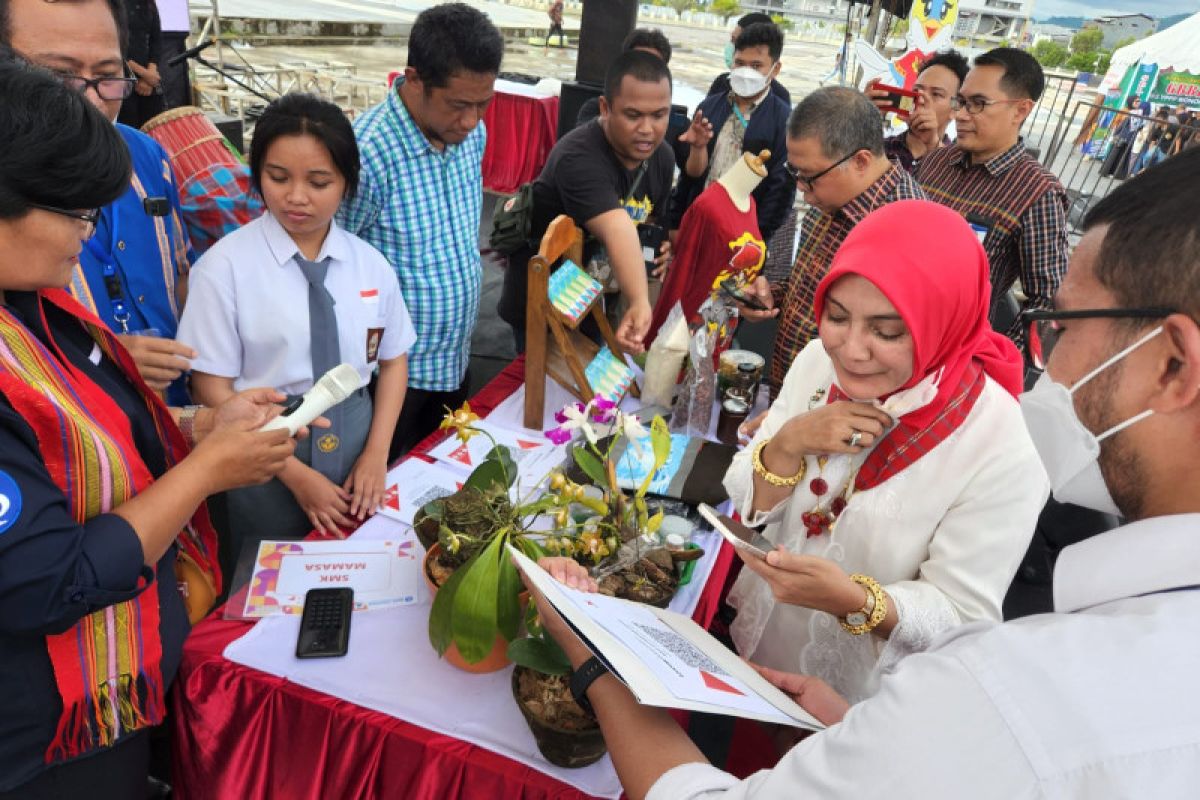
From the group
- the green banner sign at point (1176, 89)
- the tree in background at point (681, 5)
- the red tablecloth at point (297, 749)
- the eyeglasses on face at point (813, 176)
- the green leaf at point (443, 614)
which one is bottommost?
the red tablecloth at point (297, 749)

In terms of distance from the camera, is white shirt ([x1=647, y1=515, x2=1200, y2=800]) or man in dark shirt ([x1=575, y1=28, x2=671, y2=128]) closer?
white shirt ([x1=647, y1=515, x2=1200, y2=800])

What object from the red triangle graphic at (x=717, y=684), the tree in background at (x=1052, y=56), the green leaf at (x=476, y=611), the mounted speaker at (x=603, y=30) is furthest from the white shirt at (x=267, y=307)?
the tree in background at (x=1052, y=56)

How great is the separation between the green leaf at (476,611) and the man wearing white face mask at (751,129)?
3084 millimetres

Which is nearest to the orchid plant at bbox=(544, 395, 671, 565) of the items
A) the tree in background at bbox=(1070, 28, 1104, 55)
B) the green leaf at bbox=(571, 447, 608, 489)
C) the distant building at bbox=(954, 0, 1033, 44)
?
the green leaf at bbox=(571, 447, 608, 489)

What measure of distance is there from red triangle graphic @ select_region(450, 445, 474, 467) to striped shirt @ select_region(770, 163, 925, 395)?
3.48 feet

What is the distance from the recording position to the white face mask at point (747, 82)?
378cm

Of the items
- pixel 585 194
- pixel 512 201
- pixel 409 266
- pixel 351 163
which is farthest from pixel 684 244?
pixel 351 163

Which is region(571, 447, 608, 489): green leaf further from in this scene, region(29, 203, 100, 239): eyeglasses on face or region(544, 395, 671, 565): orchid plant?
region(29, 203, 100, 239): eyeglasses on face

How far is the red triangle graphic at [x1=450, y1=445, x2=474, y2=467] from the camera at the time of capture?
1.83 metres

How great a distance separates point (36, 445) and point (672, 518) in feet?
3.92

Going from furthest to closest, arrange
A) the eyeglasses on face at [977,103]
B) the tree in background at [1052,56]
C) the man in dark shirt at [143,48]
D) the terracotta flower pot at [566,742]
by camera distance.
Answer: the tree in background at [1052,56], the man in dark shirt at [143,48], the eyeglasses on face at [977,103], the terracotta flower pot at [566,742]

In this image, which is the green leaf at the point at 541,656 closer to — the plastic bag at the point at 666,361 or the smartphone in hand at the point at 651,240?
the plastic bag at the point at 666,361

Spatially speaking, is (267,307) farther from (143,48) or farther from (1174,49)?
(1174,49)

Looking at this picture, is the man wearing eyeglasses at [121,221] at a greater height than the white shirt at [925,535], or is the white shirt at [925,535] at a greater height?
the man wearing eyeglasses at [121,221]
